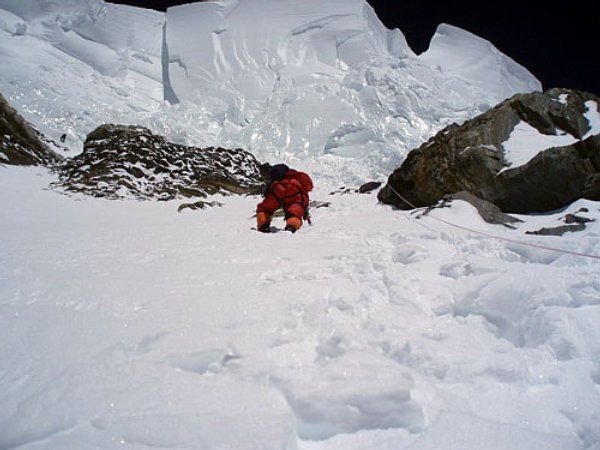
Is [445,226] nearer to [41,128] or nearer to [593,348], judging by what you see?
[593,348]

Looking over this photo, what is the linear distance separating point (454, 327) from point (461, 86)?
166 feet

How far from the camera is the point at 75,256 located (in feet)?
8.55

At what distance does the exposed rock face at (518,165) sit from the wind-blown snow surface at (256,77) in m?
26.9

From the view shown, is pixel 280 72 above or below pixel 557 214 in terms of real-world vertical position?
below

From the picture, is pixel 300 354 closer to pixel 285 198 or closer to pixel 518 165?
pixel 285 198

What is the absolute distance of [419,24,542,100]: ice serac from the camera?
46.7 meters

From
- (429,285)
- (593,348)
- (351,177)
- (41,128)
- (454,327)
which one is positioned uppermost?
(593,348)

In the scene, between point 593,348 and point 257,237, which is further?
point 257,237

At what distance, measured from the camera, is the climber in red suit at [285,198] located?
4586mm

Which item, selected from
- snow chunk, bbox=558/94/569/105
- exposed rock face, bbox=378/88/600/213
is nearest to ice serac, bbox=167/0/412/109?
exposed rock face, bbox=378/88/600/213

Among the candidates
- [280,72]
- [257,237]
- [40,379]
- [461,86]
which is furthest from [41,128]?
[461,86]

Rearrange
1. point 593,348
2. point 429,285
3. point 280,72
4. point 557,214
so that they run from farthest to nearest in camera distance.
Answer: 1. point 280,72
2. point 557,214
3. point 429,285
4. point 593,348

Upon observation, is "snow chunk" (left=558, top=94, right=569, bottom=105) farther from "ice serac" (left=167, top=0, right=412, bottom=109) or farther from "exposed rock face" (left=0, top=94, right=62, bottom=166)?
"ice serac" (left=167, top=0, right=412, bottom=109)

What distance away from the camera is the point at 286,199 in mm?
4863
